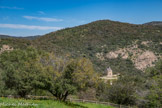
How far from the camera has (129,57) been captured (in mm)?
71812

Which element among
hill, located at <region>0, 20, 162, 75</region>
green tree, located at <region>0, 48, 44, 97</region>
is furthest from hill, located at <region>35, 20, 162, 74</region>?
green tree, located at <region>0, 48, 44, 97</region>

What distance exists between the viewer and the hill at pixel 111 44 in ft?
211

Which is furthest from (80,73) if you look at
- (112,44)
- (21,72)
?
(112,44)

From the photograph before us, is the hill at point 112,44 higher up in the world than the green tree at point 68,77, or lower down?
higher up

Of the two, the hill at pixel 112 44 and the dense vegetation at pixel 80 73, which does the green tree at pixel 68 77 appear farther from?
the hill at pixel 112 44

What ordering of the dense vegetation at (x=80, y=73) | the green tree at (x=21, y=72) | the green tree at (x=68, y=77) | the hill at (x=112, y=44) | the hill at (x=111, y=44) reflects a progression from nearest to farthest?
the green tree at (x=68, y=77)
the dense vegetation at (x=80, y=73)
the green tree at (x=21, y=72)
the hill at (x=111, y=44)
the hill at (x=112, y=44)

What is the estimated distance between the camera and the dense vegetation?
626 inches

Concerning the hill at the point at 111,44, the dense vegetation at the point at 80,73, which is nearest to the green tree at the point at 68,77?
the dense vegetation at the point at 80,73

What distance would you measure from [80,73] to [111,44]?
68.6 metres

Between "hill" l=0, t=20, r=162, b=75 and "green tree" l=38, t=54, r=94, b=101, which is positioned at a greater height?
"hill" l=0, t=20, r=162, b=75

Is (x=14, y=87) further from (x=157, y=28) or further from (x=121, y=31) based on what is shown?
(x=157, y=28)

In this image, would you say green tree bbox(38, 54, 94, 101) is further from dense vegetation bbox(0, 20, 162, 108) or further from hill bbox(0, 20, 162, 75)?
hill bbox(0, 20, 162, 75)

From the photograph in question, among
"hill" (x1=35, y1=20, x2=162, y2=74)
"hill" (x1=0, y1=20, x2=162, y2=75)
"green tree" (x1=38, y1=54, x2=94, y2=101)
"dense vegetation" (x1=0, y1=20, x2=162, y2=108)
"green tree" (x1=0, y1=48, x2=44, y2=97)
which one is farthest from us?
"hill" (x1=35, y1=20, x2=162, y2=74)

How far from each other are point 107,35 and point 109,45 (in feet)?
33.3
